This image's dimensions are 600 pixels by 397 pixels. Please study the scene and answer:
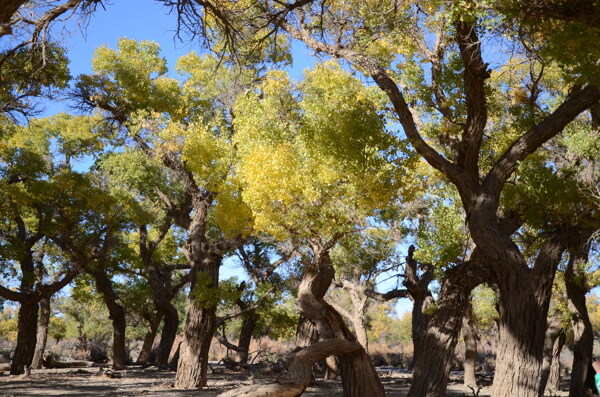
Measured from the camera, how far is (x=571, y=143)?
10.9m

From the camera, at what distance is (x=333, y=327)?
10.6 metres

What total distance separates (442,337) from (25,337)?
1395 centimetres

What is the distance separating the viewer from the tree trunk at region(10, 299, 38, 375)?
18109 mm

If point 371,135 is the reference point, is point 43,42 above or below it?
below

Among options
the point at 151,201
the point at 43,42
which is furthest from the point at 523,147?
the point at 151,201

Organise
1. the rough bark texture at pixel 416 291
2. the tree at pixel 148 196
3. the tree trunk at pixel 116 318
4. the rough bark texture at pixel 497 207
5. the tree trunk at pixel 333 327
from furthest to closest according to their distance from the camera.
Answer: the tree trunk at pixel 116 318 < the tree at pixel 148 196 < the rough bark texture at pixel 416 291 < the tree trunk at pixel 333 327 < the rough bark texture at pixel 497 207

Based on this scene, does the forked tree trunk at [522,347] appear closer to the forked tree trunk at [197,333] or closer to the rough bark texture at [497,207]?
the rough bark texture at [497,207]

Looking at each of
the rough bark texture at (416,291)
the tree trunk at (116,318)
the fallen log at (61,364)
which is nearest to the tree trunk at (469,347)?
the rough bark texture at (416,291)

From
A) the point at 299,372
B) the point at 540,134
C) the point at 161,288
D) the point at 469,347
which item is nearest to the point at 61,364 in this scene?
the point at 161,288

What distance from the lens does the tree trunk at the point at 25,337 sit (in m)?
18.1

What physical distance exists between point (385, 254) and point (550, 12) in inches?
520

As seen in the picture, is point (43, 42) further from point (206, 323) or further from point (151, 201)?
point (151, 201)

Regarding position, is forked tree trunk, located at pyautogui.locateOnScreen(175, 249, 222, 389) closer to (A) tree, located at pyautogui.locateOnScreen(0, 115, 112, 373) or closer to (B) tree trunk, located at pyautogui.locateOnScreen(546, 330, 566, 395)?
(A) tree, located at pyautogui.locateOnScreen(0, 115, 112, 373)

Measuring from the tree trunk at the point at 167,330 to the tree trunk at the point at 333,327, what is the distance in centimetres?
1154
